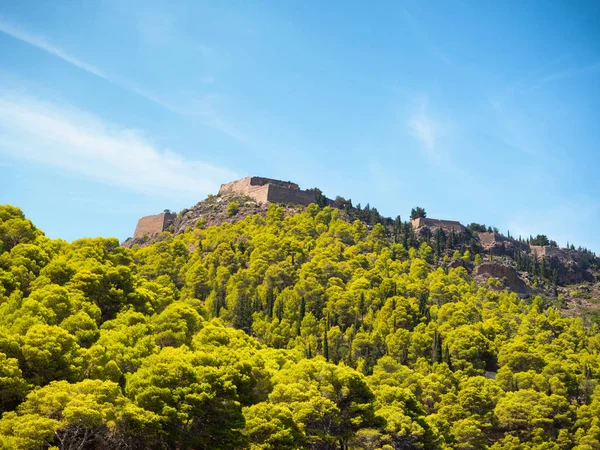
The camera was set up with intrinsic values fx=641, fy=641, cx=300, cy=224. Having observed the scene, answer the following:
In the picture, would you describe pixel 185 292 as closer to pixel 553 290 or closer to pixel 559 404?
pixel 559 404

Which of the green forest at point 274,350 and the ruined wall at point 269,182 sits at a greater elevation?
the ruined wall at point 269,182

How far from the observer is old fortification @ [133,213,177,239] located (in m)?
138

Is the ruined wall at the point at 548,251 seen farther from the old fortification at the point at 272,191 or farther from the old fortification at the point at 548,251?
the old fortification at the point at 272,191

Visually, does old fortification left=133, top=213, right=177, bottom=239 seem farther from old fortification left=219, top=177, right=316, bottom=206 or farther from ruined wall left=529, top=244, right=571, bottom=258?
ruined wall left=529, top=244, right=571, bottom=258

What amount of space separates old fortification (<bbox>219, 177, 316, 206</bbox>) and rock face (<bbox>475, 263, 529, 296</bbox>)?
124ft

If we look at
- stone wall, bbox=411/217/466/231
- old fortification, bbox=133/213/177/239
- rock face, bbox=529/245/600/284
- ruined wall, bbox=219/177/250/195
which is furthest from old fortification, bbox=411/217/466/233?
old fortification, bbox=133/213/177/239

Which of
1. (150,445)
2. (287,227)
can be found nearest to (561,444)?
(150,445)

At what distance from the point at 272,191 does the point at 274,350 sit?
7572cm

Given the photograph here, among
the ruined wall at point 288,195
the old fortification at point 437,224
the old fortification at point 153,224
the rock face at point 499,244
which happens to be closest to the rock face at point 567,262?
the rock face at point 499,244

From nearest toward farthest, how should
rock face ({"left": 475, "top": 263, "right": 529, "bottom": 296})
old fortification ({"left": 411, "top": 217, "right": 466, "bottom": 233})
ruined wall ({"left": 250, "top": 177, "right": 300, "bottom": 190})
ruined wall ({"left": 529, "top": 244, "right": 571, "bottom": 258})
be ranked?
rock face ({"left": 475, "top": 263, "right": 529, "bottom": 296}), ruined wall ({"left": 250, "top": 177, "right": 300, "bottom": 190}), old fortification ({"left": 411, "top": 217, "right": 466, "bottom": 233}), ruined wall ({"left": 529, "top": 244, "right": 571, "bottom": 258})

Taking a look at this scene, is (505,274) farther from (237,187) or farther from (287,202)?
(237,187)

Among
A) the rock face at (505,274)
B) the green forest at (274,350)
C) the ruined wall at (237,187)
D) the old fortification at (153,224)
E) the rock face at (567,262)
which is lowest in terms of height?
the green forest at (274,350)

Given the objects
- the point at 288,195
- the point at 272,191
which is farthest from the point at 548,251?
the point at 272,191

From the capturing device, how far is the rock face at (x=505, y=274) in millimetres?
125556
